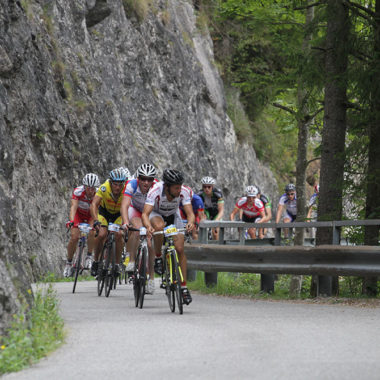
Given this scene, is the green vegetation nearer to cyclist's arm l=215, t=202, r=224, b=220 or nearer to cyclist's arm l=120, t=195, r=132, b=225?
cyclist's arm l=215, t=202, r=224, b=220

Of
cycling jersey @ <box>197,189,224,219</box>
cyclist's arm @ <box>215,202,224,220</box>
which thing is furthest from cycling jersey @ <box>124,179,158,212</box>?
cycling jersey @ <box>197,189,224,219</box>

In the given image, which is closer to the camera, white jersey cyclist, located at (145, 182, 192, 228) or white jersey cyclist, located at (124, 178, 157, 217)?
white jersey cyclist, located at (145, 182, 192, 228)

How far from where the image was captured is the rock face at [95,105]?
756 inches

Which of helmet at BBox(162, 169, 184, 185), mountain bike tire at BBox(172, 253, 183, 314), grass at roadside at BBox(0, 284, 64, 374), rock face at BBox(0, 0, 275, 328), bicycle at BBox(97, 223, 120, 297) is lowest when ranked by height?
A: grass at roadside at BBox(0, 284, 64, 374)

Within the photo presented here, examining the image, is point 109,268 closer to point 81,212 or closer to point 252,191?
point 81,212

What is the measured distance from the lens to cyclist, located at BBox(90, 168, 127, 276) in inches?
549

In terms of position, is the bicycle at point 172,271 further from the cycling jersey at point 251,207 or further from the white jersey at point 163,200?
the cycling jersey at point 251,207

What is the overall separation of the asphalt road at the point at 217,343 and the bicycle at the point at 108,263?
216 centimetres

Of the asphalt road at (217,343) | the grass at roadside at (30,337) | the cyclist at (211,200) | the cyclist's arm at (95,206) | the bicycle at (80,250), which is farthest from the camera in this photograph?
the cyclist at (211,200)

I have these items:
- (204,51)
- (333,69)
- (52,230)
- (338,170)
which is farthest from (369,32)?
(204,51)

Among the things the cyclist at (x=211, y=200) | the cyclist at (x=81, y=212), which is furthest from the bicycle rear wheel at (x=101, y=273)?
the cyclist at (x=211, y=200)

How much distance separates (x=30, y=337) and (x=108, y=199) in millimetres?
7552

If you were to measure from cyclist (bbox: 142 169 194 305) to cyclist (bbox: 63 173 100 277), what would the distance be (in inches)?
140

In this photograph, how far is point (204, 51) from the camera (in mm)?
35562
